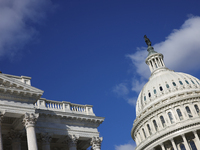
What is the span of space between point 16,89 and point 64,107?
8039mm

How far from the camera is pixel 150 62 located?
393 feet

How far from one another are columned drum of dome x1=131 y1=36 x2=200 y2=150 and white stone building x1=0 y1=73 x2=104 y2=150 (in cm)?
5819

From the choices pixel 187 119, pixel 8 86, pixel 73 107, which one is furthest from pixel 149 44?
pixel 8 86

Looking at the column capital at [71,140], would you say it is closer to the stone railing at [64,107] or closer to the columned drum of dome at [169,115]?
the stone railing at [64,107]

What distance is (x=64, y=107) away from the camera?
111 ft

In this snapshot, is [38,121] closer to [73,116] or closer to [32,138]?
[73,116]

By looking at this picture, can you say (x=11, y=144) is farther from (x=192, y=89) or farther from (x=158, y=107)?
(x=192, y=89)

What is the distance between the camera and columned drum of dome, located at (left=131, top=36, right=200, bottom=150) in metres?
87.1

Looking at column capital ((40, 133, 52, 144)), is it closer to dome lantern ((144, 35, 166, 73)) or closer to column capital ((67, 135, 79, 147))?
column capital ((67, 135, 79, 147))

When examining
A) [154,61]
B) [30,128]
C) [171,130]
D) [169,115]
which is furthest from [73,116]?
[154,61]

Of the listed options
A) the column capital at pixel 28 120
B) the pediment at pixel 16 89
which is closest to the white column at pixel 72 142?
the column capital at pixel 28 120

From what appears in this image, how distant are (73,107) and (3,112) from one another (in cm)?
1080

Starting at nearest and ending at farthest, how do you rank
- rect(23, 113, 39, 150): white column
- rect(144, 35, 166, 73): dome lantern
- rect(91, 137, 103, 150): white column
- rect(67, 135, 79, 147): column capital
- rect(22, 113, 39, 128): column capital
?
rect(23, 113, 39, 150): white column, rect(22, 113, 39, 128): column capital, rect(67, 135, 79, 147): column capital, rect(91, 137, 103, 150): white column, rect(144, 35, 166, 73): dome lantern

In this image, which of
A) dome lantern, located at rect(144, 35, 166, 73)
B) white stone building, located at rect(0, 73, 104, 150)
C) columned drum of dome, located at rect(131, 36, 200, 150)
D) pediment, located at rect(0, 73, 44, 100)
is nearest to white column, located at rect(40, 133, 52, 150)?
white stone building, located at rect(0, 73, 104, 150)
